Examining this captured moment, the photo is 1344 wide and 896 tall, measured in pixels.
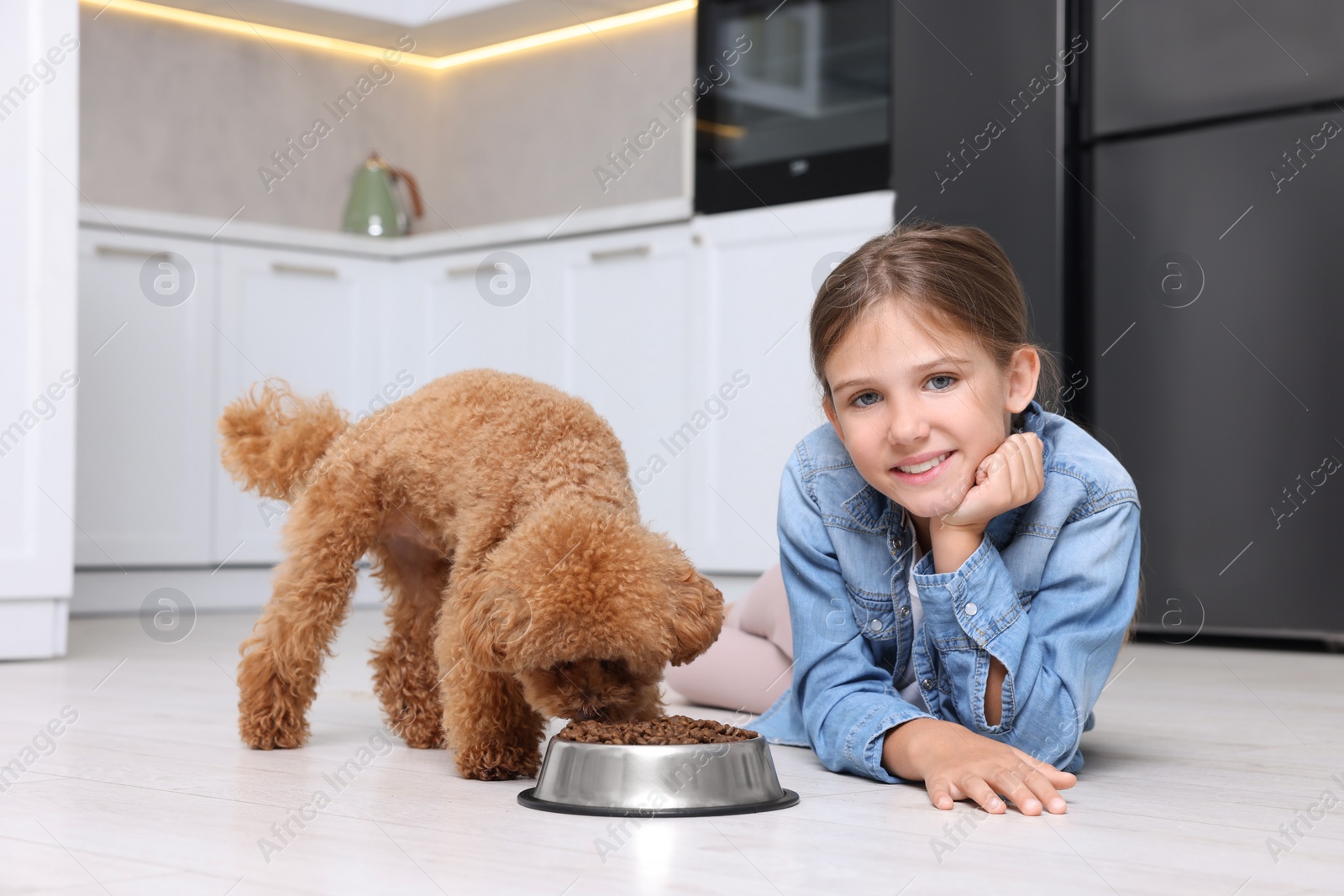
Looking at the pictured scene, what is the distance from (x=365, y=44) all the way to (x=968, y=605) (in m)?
4.51

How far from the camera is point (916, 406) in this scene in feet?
4.77

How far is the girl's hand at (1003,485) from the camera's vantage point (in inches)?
56.0

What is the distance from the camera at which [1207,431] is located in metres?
3.28

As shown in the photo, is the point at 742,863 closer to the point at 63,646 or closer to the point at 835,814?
the point at 835,814

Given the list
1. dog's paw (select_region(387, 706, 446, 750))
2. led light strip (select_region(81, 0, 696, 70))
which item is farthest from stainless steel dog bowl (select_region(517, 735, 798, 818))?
led light strip (select_region(81, 0, 696, 70))

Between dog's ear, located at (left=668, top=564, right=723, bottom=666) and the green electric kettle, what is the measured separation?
3.85 meters

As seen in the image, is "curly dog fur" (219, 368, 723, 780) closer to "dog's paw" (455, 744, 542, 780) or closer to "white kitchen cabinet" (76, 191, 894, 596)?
"dog's paw" (455, 744, 542, 780)

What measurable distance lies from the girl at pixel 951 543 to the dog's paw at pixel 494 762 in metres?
0.35

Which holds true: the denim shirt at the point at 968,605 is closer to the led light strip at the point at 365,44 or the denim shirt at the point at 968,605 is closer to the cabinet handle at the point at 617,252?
the cabinet handle at the point at 617,252

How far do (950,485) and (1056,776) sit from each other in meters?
0.32

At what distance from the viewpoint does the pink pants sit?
7.08ft

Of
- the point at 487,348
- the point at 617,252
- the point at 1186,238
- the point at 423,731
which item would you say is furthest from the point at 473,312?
the point at 423,731

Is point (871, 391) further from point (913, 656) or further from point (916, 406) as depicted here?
point (913, 656)

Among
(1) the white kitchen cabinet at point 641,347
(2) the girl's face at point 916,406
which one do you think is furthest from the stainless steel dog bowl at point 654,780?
(1) the white kitchen cabinet at point 641,347
